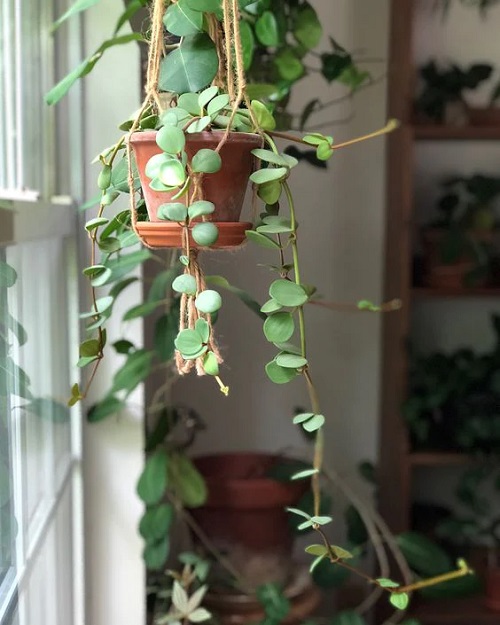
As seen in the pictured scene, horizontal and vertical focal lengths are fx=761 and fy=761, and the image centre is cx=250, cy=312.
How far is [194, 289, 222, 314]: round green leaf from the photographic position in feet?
2.02

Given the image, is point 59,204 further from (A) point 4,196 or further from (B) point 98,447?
(B) point 98,447

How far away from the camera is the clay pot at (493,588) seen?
1.69m

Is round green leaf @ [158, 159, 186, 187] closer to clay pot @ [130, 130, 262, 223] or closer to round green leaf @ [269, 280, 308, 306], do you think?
clay pot @ [130, 130, 262, 223]

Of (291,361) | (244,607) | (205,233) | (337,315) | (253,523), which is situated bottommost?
(244,607)

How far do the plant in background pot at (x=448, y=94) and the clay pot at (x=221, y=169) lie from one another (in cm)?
123

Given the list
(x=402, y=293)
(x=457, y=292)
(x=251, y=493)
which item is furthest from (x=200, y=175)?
(x=457, y=292)

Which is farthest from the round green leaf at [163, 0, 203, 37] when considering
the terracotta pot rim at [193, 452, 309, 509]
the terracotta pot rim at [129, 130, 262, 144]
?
the terracotta pot rim at [193, 452, 309, 509]

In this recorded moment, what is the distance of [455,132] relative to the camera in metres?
1.69

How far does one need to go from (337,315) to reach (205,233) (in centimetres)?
127

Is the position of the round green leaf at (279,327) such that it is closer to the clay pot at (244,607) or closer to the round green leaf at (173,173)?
the round green leaf at (173,173)

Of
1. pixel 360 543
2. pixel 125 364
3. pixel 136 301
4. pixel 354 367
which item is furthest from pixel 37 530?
pixel 354 367

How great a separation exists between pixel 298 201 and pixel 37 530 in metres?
Answer: 1.05

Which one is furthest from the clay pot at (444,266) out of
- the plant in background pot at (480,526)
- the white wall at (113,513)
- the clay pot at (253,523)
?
the white wall at (113,513)

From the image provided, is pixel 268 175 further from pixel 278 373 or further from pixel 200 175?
pixel 278 373
